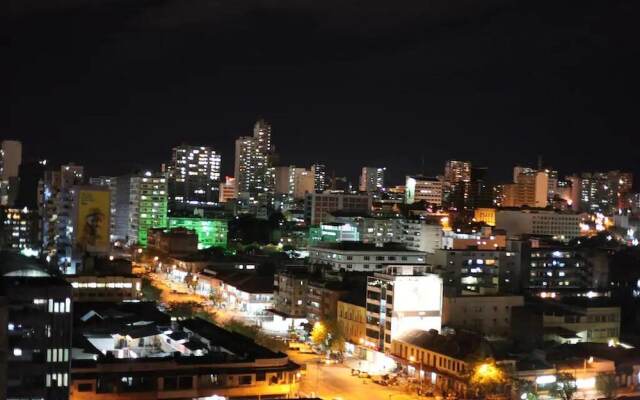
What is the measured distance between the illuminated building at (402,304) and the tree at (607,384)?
8.48ft

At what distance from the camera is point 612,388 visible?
37.8 ft

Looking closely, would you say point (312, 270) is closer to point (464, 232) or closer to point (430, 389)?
point (430, 389)

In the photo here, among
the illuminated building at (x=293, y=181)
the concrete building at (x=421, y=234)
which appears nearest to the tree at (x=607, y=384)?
the concrete building at (x=421, y=234)

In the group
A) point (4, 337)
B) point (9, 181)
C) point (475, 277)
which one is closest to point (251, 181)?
point (9, 181)

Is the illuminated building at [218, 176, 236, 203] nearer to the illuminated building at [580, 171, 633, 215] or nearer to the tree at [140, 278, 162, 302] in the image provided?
the illuminated building at [580, 171, 633, 215]

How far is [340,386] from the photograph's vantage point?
37.0 feet

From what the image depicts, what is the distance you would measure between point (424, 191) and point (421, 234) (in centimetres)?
1676

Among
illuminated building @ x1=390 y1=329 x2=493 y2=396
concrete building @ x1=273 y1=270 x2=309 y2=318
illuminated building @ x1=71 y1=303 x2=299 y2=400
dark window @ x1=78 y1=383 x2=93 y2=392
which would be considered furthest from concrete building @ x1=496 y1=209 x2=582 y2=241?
dark window @ x1=78 y1=383 x2=93 y2=392

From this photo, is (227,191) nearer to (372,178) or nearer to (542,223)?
(372,178)

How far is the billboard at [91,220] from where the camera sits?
77.9 feet

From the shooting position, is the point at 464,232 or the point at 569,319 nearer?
the point at 569,319

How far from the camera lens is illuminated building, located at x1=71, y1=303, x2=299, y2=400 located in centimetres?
961

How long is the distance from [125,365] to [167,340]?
2.03 metres

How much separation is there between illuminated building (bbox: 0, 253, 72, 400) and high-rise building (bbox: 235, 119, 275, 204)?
4035cm
